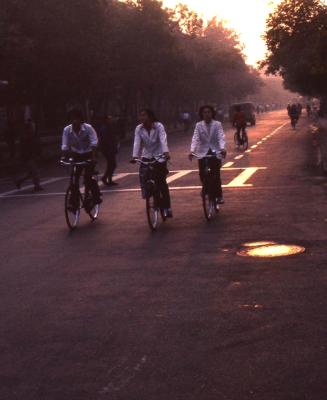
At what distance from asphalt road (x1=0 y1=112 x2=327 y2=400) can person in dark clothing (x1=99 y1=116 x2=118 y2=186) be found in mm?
5600

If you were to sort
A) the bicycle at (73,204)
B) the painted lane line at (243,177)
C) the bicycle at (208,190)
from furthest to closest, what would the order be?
the painted lane line at (243,177) < the bicycle at (208,190) < the bicycle at (73,204)

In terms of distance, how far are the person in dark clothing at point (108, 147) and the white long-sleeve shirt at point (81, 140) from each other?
616 centimetres

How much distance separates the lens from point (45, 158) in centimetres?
3250

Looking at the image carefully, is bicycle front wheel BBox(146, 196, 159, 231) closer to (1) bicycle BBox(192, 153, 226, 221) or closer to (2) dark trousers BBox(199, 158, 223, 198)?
(1) bicycle BBox(192, 153, 226, 221)

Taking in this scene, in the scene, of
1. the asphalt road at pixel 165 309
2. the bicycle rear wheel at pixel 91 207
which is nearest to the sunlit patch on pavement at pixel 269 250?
the asphalt road at pixel 165 309

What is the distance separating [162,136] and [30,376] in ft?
22.3

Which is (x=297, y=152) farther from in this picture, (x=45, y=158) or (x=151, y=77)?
(x=151, y=77)

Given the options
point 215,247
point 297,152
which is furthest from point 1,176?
point 215,247

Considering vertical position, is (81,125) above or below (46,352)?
above

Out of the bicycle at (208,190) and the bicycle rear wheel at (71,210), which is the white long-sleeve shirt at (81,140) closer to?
the bicycle rear wheel at (71,210)

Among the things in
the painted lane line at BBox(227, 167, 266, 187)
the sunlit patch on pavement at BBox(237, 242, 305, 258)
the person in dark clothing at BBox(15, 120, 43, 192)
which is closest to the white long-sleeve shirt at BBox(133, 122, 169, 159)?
the sunlit patch on pavement at BBox(237, 242, 305, 258)

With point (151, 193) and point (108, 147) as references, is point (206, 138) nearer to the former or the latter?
point (151, 193)

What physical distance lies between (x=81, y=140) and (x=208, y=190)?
2069mm

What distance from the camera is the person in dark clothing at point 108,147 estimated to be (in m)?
18.3
